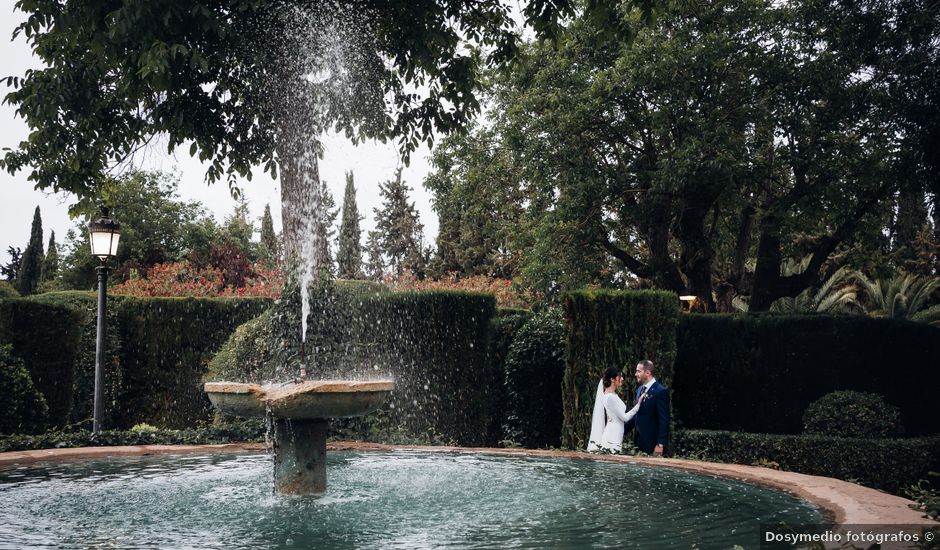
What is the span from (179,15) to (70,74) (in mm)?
3303

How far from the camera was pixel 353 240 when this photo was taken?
1197 inches

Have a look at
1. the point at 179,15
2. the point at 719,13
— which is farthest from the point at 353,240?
the point at 179,15

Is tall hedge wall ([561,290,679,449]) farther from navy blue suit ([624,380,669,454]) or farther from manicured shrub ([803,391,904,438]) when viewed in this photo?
manicured shrub ([803,391,904,438])

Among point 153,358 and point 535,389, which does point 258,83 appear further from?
point 535,389

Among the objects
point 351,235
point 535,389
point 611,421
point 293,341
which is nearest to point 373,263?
point 535,389

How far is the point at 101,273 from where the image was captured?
11508mm

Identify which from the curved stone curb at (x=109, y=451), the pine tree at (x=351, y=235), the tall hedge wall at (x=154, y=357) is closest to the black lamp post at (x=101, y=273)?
the curved stone curb at (x=109, y=451)

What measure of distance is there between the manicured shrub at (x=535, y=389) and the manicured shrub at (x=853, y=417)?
359 centimetres

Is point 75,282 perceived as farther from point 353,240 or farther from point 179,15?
point 179,15

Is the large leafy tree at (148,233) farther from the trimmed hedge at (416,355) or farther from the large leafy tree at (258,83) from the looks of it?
the trimmed hedge at (416,355)

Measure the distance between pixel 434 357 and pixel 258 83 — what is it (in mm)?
5221

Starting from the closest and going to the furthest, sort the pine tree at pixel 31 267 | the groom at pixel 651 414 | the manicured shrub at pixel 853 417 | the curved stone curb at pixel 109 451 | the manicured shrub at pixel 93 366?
the curved stone curb at pixel 109 451
the groom at pixel 651 414
the manicured shrub at pixel 853 417
the manicured shrub at pixel 93 366
the pine tree at pixel 31 267

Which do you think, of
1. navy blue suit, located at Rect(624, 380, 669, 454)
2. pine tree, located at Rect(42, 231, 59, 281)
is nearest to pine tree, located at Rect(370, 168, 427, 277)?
pine tree, located at Rect(42, 231, 59, 281)

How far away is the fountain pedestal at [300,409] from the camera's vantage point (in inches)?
253
